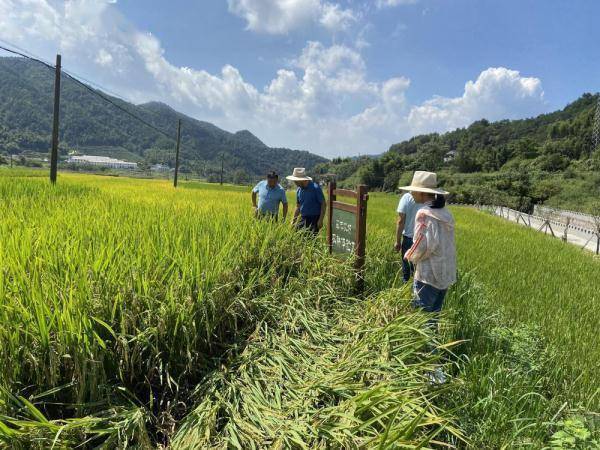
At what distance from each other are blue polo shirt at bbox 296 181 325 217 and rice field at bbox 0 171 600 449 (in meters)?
1.25

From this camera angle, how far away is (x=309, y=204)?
4.47 m

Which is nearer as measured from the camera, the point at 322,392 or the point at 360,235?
the point at 322,392

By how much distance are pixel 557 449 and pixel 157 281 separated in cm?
223

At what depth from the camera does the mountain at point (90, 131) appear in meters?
103

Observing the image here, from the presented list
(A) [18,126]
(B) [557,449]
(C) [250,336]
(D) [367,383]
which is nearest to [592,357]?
(B) [557,449]

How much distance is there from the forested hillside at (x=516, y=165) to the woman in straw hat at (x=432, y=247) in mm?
34362

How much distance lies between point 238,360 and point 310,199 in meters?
2.76

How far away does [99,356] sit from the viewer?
1.58 meters

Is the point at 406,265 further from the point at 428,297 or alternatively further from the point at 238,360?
the point at 238,360

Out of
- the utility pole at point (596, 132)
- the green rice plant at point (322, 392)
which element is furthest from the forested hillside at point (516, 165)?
the green rice plant at point (322, 392)

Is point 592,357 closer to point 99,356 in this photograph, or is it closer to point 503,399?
point 503,399

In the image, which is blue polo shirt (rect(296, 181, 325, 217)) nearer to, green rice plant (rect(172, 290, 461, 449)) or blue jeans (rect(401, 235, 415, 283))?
blue jeans (rect(401, 235, 415, 283))

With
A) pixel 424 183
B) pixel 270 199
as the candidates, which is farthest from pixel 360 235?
pixel 270 199

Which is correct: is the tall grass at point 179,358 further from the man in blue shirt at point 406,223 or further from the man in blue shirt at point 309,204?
the man in blue shirt at point 309,204
